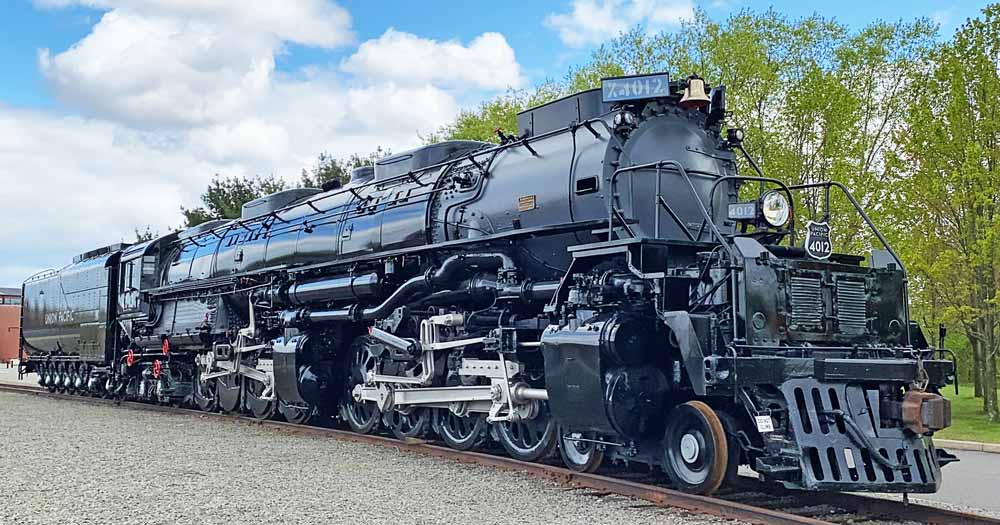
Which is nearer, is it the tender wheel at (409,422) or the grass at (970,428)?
the tender wheel at (409,422)

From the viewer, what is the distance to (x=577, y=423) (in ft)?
29.1

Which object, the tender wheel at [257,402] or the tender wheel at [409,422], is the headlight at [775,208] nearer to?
the tender wheel at [409,422]

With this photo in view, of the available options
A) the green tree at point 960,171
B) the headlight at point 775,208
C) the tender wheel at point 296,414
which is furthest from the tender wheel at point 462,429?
the green tree at point 960,171

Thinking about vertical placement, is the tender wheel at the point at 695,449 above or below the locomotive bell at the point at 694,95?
below

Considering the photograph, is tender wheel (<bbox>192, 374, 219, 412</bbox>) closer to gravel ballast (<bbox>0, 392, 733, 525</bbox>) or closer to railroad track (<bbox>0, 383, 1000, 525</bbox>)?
gravel ballast (<bbox>0, 392, 733, 525</bbox>)

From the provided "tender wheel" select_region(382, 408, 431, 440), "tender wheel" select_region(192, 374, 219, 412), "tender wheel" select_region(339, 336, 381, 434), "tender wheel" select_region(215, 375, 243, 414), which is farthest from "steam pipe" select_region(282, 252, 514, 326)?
"tender wheel" select_region(192, 374, 219, 412)

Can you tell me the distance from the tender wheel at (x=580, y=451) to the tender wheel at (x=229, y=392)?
8607mm

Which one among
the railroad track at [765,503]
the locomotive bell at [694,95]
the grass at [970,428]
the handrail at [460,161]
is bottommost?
the grass at [970,428]

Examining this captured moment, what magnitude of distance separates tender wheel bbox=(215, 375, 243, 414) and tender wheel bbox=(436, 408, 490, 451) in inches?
229

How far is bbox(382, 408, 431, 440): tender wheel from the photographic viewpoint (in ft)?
40.3

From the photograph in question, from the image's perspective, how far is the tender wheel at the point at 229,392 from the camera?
16.6 m

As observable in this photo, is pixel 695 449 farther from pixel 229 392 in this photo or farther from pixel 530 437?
pixel 229 392

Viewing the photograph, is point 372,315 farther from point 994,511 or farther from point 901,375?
point 994,511

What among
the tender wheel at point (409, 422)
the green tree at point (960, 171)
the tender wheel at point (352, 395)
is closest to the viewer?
the tender wheel at point (409, 422)
